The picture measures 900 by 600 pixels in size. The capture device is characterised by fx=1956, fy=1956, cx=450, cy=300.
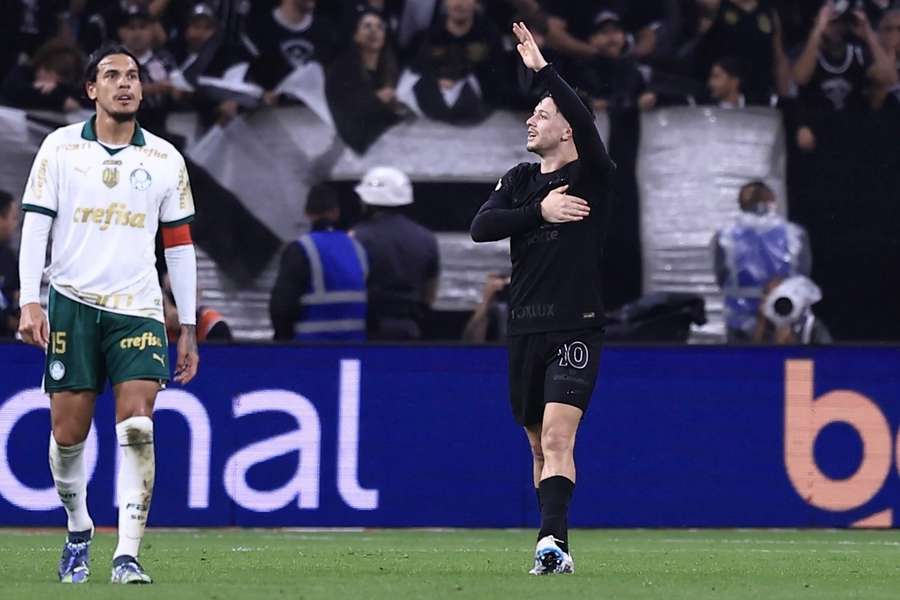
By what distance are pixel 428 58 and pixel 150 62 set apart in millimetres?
2035

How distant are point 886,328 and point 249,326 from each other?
4597 millimetres

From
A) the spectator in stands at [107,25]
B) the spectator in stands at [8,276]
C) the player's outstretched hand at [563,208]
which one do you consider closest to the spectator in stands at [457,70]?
the spectator in stands at [107,25]

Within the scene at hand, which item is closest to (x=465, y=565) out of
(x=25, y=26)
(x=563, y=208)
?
A: (x=563, y=208)

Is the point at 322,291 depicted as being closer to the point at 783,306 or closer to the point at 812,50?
the point at 783,306

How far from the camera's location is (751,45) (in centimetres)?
1447

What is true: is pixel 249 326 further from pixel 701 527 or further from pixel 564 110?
pixel 564 110

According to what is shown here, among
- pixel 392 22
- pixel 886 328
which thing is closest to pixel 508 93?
pixel 392 22

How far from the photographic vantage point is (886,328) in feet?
46.5

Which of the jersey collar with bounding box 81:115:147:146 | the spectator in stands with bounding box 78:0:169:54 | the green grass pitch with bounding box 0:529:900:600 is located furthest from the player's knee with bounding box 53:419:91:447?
the spectator in stands with bounding box 78:0:169:54

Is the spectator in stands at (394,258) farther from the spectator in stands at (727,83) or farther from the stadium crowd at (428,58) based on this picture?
the spectator in stands at (727,83)

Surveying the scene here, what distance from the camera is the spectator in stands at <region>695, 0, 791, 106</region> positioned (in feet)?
47.1

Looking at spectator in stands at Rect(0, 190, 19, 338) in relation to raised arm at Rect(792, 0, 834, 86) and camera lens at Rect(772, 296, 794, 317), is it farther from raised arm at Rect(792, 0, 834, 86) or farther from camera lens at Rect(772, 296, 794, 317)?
raised arm at Rect(792, 0, 834, 86)

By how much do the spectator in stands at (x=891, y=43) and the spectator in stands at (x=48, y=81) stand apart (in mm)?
5869

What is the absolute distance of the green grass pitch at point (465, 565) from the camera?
7.11 meters
